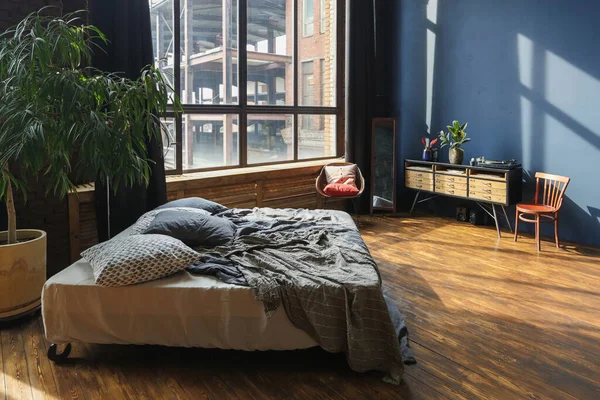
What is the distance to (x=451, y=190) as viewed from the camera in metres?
5.40

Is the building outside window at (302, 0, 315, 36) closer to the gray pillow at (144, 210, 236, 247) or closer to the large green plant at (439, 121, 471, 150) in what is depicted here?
the large green plant at (439, 121, 471, 150)

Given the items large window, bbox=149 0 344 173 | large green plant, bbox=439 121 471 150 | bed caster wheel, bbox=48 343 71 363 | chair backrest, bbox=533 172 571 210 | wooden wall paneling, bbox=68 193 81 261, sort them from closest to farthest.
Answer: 1. bed caster wheel, bbox=48 343 71 363
2. wooden wall paneling, bbox=68 193 81 261
3. chair backrest, bbox=533 172 571 210
4. large window, bbox=149 0 344 173
5. large green plant, bbox=439 121 471 150

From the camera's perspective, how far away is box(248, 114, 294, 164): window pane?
220 inches

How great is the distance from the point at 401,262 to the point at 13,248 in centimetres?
297

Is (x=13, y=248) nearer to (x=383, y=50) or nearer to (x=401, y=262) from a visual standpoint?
(x=401, y=262)

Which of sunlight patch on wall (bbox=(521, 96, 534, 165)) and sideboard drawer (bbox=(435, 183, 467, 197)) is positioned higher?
sunlight patch on wall (bbox=(521, 96, 534, 165))

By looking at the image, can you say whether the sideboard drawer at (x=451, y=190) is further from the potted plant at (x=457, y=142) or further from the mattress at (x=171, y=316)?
the mattress at (x=171, y=316)

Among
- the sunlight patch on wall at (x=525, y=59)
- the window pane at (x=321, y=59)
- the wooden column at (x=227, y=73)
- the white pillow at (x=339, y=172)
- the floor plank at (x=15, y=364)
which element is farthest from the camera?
the window pane at (x=321, y=59)

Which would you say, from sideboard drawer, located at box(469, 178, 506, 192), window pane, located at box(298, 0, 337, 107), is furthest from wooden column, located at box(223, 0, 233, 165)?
sideboard drawer, located at box(469, 178, 506, 192)

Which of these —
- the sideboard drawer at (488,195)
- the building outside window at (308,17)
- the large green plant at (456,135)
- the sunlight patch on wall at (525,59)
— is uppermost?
the building outside window at (308,17)

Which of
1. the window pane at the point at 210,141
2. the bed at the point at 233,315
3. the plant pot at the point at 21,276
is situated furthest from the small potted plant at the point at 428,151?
the plant pot at the point at 21,276

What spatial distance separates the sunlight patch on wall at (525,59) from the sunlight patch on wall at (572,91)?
18cm

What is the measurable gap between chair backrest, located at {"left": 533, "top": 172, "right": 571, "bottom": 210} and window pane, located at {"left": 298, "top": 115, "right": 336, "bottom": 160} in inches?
105

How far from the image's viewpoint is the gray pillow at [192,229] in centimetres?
297
